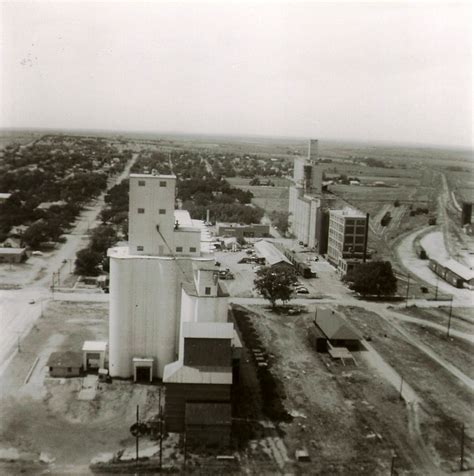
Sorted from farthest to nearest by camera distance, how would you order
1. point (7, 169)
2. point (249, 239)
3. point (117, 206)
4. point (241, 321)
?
point (7, 169) → point (117, 206) → point (249, 239) → point (241, 321)

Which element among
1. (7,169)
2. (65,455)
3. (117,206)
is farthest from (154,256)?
(7,169)

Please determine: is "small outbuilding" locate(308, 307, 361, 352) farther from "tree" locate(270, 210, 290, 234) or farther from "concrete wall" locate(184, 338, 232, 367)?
"tree" locate(270, 210, 290, 234)

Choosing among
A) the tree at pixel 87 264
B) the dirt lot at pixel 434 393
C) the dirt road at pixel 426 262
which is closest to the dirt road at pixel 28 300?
the tree at pixel 87 264

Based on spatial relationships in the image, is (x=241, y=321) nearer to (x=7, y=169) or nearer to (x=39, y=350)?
(x=39, y=350)

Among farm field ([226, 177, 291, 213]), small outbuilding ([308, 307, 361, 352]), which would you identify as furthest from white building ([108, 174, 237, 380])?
farm field ([226, 177, 291, 213])

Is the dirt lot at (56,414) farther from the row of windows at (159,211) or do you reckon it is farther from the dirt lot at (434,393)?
the dirt lot at (434,393)

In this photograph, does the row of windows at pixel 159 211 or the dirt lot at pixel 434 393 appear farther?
the row of windows at pixel 159 211
